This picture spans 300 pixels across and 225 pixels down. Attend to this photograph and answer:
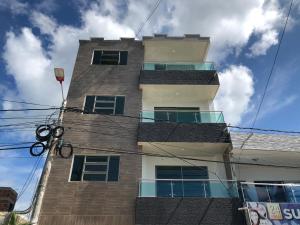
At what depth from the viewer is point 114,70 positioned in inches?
650

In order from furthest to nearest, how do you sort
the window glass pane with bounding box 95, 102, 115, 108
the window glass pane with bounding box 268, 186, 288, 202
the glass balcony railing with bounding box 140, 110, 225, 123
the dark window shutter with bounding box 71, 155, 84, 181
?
the window glass pane with bounding box 95, 102, 115, 108, the glass balcony railing with bounding box 140, 110, 225, 123, the dark window shutter with bounding box 71, 155, 84, 181, the window glass pane with bounding box 268, 186, 288, 202

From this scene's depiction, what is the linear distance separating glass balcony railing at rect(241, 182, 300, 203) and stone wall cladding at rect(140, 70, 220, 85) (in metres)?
6.06

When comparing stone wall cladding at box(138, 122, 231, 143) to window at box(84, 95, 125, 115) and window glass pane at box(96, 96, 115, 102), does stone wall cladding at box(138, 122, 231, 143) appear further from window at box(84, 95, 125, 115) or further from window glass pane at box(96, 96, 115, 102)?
window glass pane at box(96, 96, 115, 102)

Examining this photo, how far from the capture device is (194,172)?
44.9ft

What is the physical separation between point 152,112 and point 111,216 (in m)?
5.37

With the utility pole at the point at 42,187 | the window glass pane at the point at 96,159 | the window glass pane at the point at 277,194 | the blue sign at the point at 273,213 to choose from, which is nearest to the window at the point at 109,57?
the window glass pane at the point at 96,159

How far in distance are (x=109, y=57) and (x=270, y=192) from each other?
11811 mm

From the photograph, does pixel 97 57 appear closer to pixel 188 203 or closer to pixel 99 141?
pixel 99 141

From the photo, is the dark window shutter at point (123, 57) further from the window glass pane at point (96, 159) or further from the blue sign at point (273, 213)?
the blue sign at point (273, 213)

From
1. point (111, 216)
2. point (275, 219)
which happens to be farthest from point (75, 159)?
point (275, 219)

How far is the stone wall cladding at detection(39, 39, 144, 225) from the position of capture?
11.2 metres

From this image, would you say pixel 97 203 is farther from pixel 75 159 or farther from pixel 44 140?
pixel 44 140

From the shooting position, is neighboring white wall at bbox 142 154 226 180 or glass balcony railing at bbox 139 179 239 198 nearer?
glass balcony railing at bbox 139 179 239 198

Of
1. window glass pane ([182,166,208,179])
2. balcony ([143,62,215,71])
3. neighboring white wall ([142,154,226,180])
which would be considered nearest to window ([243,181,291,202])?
neighboring white wall ([142,154,226,180])
